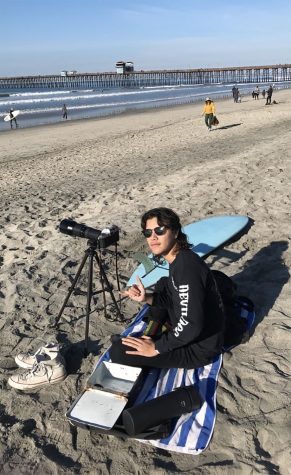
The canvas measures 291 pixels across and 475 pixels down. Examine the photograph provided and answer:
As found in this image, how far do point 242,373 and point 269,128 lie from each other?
14.2 meters

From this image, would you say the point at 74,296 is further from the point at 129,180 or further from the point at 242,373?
the point at 129,180

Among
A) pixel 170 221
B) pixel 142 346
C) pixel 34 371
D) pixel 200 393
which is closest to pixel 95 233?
pixel 170 221

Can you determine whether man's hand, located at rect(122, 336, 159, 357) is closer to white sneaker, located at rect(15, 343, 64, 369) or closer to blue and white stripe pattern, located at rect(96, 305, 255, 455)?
blue and white stripe pattern, located at rect(96, 305, 255, 455)

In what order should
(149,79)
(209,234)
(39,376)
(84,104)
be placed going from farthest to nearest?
(149,79), (84,104), (209,234), (39,376)

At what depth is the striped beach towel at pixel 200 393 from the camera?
2.71m

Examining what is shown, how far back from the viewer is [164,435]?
2.75 m

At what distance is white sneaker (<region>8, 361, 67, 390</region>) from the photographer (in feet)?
10.8

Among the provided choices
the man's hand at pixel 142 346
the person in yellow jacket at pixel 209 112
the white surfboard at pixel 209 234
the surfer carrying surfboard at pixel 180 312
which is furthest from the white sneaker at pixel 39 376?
the person in yellow jacket at pixel 209 112

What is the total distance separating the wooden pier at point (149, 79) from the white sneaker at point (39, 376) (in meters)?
98.9

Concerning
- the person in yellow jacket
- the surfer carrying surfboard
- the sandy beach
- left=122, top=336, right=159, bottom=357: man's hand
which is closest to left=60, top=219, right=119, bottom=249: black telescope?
the surfer carrying surfboard

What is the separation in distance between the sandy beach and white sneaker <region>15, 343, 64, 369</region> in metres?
0.17

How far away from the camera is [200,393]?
10.1 feet

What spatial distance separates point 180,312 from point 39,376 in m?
1.25

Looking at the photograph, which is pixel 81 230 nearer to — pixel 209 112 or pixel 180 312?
pixel 180 312
